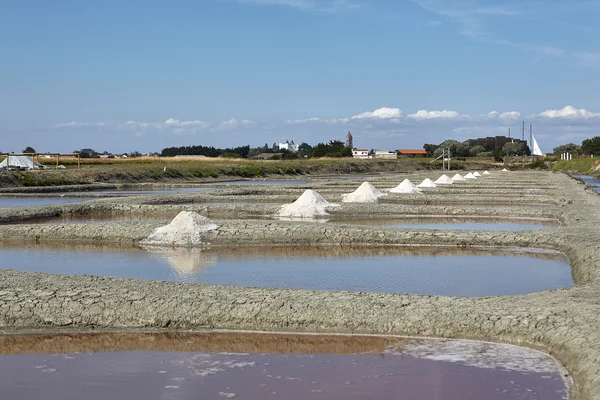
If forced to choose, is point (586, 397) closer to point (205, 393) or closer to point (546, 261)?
point (205, 393)

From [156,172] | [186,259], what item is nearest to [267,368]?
[186,259]

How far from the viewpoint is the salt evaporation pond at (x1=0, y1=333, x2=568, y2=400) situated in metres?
5.34

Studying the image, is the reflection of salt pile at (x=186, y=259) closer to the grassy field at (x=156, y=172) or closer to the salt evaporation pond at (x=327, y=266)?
the salt evaporation pond at (x=327, y=266)

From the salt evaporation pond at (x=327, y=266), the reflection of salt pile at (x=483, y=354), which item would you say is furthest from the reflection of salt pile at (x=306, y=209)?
the reflection of salt pile at (x=483, y=354)

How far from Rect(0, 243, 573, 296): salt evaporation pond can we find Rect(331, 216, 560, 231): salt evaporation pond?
394cm

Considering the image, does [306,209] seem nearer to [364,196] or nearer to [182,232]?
[364,196]

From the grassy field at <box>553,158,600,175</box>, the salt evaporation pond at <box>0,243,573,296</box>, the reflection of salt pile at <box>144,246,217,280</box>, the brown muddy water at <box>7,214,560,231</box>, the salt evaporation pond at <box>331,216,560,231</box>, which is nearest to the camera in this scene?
the salt evaporation pond at <box>0,243,573,296</box>

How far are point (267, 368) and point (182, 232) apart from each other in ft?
26.4

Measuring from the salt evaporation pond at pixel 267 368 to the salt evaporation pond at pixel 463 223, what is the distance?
34.0 feet

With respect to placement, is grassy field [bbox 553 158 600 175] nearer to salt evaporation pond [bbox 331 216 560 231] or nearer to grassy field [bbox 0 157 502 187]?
grassy field [bbox 0 157 502 187]

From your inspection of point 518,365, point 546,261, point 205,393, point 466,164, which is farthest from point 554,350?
point 466,164

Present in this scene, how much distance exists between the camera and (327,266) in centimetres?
1102

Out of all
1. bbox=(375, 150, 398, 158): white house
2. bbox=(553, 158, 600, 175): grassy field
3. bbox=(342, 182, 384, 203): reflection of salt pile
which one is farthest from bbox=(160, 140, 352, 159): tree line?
bbox=(342, 182, 384, 203): reflection of salt pile

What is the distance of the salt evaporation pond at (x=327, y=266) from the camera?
9430 millimetres
